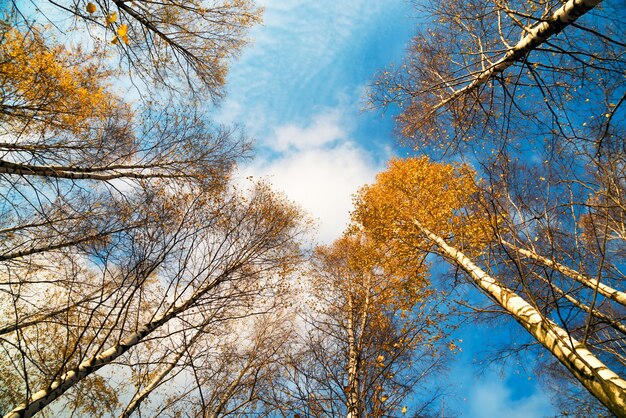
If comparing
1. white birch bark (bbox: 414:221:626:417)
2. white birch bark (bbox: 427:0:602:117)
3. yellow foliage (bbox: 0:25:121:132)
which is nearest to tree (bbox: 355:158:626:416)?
white birch bark (bbox: 414:221:626:417)

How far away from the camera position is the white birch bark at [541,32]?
225 cm

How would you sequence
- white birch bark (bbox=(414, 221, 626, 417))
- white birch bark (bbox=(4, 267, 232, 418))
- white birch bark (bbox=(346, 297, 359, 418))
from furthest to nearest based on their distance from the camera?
white birch bark (bbox=(346, 297, 359, 418)) < white birch bark (bbox=(4, 267, 232, 418)) < white birch bark (bbox=(414, 221, 626, 417))

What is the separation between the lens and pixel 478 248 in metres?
6.14

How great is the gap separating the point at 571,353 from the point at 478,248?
3885mm

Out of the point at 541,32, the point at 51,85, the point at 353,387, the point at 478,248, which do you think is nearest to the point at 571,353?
the point at 353,387

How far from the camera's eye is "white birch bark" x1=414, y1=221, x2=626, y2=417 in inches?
82.5

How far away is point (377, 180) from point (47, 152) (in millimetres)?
9091

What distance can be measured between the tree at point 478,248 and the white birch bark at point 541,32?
1080mm

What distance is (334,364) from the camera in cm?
311

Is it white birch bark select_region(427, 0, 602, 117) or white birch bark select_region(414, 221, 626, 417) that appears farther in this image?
white birch bark select_region(427, 0, 602, 117)

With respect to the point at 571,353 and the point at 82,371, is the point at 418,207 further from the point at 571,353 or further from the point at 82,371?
the point at 82,371

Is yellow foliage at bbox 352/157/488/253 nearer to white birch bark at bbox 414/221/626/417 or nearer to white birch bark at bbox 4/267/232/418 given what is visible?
white birch bark at bbox 414/221/626/417

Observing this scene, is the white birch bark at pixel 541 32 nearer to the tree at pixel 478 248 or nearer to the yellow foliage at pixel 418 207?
the tree at pixel 478 248

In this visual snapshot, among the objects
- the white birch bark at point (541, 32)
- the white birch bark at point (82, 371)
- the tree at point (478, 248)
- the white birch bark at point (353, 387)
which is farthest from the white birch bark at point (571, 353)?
the white birch bark at point (82, 371)
